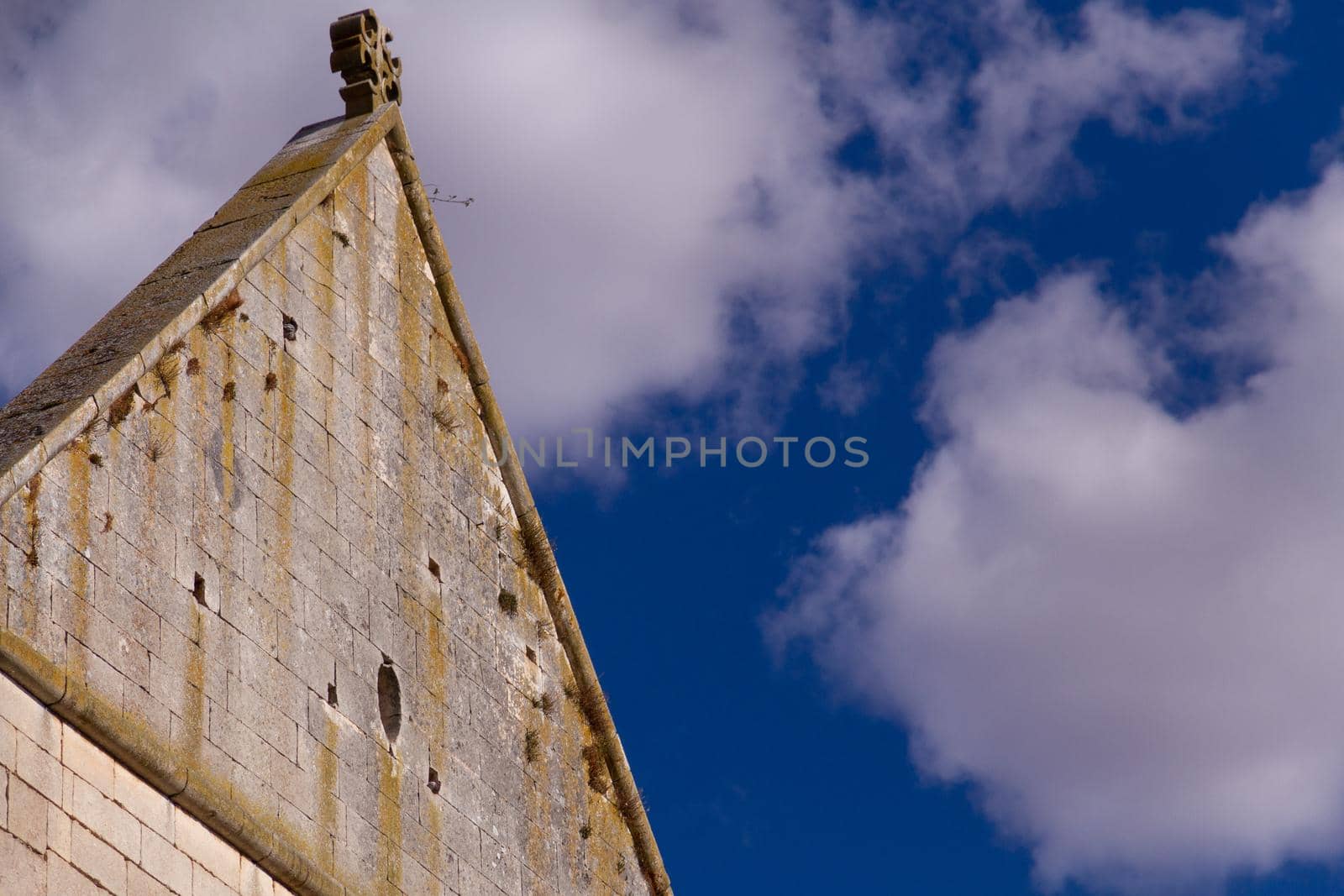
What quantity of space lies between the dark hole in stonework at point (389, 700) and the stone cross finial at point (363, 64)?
3.43 m

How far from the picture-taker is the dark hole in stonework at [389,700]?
11.1m

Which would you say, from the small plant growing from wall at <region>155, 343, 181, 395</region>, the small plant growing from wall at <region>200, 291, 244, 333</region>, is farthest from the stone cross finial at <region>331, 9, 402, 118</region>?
the small plant growing from wall at <region>155, 343, 181, 395</region>

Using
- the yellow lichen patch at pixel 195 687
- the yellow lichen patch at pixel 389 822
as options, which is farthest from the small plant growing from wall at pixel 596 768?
the yellow lichen patch at pixel 195 687

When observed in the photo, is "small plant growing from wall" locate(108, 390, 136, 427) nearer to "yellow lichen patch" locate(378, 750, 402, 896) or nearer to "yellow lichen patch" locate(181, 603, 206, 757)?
"yellow lichen patch" locate(181, 603, 206, 757)

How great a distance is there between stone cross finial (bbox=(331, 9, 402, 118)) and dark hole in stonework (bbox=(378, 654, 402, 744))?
343cm

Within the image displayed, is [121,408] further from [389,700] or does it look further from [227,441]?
[389,700]

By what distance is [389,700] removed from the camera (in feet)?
36.7

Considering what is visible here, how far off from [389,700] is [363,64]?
12.9 feet

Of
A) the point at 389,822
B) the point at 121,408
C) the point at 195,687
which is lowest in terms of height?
the point at 195,687

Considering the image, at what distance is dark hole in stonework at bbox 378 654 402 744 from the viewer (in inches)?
436

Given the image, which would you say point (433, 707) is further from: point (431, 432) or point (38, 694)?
point (38, 694)

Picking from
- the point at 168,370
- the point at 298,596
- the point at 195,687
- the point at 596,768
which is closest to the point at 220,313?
the point at 168,370

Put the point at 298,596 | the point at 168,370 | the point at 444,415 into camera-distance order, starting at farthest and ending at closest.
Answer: the point at 444,415
the point at 298,596
the point at 168,370

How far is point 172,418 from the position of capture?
973 centimetres
